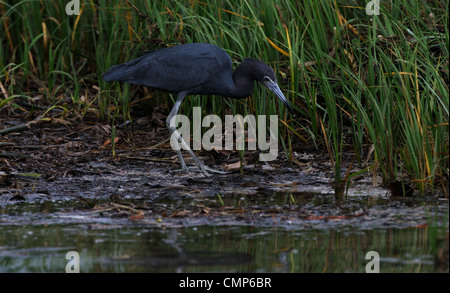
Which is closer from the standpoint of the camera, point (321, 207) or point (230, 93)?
point (321, 207)

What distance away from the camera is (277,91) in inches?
244

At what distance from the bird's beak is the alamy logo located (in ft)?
0.57

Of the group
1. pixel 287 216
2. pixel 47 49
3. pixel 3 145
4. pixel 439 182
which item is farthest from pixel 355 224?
pixel 47 49

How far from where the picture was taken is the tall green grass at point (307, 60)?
198 inches

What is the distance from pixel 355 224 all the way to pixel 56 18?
5109mm

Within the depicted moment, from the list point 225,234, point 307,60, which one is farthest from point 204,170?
point 225,234

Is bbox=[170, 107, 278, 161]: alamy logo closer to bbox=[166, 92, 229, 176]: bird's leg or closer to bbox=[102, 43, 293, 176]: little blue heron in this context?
bbox=[166, 92, 229, 176]: bird's leg

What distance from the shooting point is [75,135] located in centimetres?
706

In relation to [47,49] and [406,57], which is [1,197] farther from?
[47,49]

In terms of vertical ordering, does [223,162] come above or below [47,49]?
below
